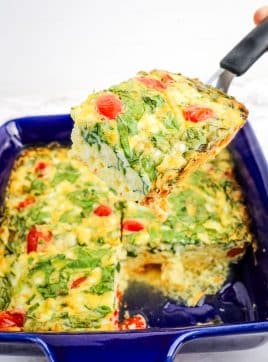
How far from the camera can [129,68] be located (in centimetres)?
346

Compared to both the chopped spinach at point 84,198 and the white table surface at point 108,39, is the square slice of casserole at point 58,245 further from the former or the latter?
the white table surface at point 108,39

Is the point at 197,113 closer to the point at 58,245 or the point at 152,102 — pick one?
the point at 152,102

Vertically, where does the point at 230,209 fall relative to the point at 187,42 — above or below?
below

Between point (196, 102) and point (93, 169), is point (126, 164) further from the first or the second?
point (196, 102)

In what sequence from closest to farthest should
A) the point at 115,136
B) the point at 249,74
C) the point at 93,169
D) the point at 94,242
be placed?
the point at 115,136, the point at 93,169, the point at 94,242, the point at 249,74

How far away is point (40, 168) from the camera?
8.39 ft

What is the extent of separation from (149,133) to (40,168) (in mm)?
773

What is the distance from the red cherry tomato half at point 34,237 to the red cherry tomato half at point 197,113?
72 centimetres

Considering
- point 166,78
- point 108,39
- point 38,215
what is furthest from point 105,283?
point 108,39

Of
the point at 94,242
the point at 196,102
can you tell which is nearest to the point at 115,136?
the point at 196,102

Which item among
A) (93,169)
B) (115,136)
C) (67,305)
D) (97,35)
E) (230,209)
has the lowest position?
(67,305)

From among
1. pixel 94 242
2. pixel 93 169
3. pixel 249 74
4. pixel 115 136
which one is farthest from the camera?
pixel 249 74

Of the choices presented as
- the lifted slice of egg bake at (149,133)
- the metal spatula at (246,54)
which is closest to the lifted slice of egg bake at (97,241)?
the lifted slice of egg bake at (149,133)

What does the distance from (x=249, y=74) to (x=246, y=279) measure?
1.41 m
